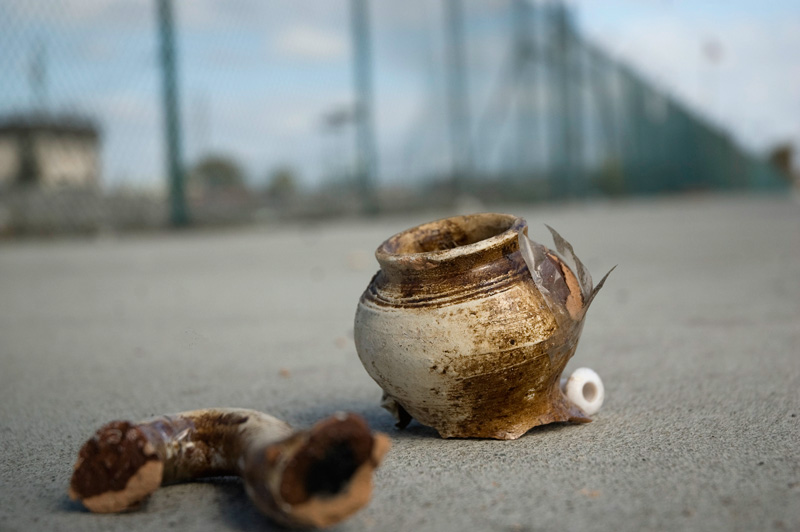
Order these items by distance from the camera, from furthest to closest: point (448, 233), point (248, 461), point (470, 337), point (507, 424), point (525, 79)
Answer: point (525, 79) → point (448, 233) → point (507, 424) → point (470, 337) → point (248, 461)

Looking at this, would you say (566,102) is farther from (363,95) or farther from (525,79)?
(363,95)

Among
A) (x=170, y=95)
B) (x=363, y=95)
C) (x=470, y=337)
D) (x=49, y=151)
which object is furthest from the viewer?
(x=363, y=95)

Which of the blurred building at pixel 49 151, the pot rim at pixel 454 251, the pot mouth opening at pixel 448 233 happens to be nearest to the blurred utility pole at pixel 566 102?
the blurred building at pixel 49 151

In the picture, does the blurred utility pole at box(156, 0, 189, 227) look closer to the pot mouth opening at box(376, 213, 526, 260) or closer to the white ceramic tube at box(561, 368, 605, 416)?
the pot mouth opening at box(376, 213, 526, 260)

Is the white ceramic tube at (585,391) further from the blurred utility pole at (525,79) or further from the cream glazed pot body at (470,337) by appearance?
the blurred utility pole at (525,79)

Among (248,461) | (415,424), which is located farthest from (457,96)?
(248,461)

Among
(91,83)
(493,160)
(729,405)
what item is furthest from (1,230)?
(493,160)

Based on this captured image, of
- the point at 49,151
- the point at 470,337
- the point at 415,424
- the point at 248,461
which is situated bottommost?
the point at 415,424
